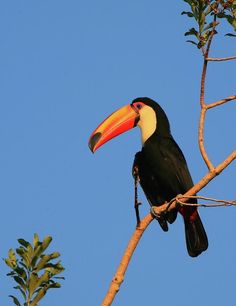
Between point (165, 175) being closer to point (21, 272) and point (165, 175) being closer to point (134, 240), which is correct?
point (134, 240)

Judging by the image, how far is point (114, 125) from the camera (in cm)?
1082

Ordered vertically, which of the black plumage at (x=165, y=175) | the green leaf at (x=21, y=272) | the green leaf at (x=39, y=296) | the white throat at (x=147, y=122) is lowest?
the green leaf at (x=39, y=296)

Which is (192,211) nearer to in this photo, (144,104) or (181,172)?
(181,172)

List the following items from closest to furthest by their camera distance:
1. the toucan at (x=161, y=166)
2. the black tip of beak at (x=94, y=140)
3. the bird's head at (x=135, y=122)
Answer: the toucan at (x=161, y=166) → the black tip of beak at (x=94, y=140) → the bird's head at (x=135, y=122)

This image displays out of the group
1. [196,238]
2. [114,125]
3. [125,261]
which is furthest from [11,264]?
[114,125]

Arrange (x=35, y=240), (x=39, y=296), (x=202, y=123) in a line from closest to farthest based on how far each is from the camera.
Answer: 1. (x=39, y=296)
2. (x=35, y=240)
3. (x=202, y=123)

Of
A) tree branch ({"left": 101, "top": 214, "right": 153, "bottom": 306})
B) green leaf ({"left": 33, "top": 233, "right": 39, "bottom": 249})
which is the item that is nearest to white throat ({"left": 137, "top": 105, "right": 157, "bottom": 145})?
tree branch ({"left": 101, "top": 214, "right": 153, "bottom": 306})

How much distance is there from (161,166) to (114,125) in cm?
116

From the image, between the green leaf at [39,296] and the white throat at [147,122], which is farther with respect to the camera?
the white throat at [147,122]

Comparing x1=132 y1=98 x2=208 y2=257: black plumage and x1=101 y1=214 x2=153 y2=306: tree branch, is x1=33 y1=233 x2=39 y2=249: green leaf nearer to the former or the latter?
x1=101 y1=214 x2=153 y2=306: tree branch

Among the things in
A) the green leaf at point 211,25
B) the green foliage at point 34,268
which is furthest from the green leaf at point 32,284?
the green leaf at point 211,25

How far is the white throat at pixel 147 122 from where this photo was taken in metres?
10.6

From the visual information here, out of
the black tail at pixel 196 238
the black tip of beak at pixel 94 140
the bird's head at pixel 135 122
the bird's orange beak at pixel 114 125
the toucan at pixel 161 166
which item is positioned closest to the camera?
the black tail at pixel 196 238

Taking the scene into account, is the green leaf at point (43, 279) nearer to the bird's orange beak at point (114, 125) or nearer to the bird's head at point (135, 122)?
the bird's orange beak at point (114, 125)
